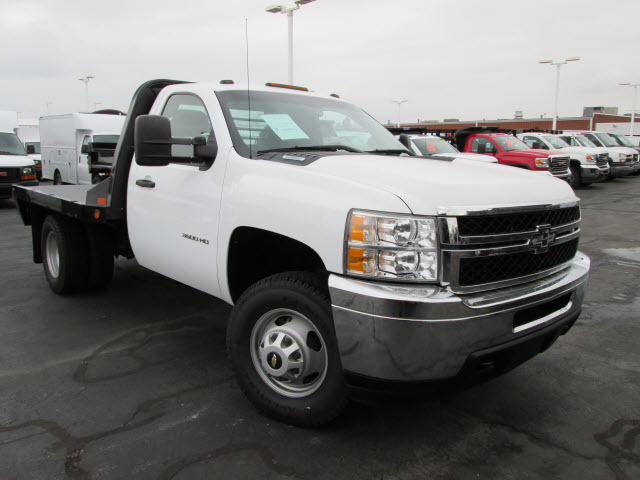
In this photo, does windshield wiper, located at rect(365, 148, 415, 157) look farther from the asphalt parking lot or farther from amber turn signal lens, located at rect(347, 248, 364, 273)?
the asphalt parking lot

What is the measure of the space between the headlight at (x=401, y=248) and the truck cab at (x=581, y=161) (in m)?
16.6

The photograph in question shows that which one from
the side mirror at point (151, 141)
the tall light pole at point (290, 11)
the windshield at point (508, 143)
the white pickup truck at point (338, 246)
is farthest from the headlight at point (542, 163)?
the side mirror at point (151, 141)

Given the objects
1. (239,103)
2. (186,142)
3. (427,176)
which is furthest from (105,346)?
(427,176)

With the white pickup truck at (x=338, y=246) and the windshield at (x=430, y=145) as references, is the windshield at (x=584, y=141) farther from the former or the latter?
the white pickup truck at (x=338, y=246)

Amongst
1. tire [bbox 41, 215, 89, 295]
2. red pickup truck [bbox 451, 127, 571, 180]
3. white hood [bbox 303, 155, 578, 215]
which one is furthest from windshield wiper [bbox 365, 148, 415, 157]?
red pickup truck [bbox 451, 127, 571, 180]

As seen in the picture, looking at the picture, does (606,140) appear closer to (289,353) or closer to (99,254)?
(99,254)

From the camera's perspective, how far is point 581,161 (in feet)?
59.5

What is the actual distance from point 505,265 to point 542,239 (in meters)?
0.31

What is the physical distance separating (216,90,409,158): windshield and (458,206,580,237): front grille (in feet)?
Result: 4.51

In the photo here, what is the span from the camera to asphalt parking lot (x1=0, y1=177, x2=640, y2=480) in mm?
2639

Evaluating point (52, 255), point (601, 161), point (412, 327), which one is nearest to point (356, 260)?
point (412, 327)

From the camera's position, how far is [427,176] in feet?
8.98

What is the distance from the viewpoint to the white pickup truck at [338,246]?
2.41m

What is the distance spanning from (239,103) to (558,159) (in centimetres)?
1447
